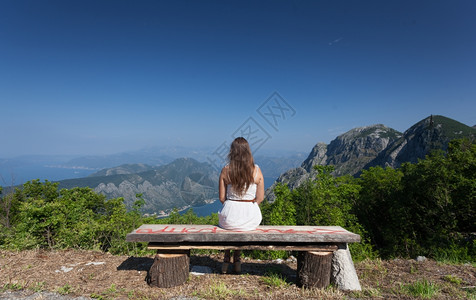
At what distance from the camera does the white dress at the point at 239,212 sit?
4.22 metres

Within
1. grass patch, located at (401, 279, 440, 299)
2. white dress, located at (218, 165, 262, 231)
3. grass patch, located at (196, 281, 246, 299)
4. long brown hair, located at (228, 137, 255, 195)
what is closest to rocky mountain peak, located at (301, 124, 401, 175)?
grass patch, located at (401, 279, 440, 299)

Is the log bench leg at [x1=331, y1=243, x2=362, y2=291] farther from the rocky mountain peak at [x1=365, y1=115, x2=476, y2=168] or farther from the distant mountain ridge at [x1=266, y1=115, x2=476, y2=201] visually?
the rocky mountain peak at [x1=365, y1=115, x2=476, y2=168]

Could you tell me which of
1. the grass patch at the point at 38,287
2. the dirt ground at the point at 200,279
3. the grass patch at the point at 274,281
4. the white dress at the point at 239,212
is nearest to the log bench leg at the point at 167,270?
the dirt ground at the point at 200,279

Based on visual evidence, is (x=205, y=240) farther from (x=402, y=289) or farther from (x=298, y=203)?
(x=298, y=203)

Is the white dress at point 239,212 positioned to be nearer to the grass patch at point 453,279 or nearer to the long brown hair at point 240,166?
the long brown hair at point 240,166

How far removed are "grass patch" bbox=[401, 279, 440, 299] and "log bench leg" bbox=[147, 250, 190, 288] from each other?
398cm

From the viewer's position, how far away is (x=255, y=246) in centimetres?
405

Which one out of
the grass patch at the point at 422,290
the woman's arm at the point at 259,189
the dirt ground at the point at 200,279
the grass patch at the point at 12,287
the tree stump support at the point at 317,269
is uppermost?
the woman's arm at the point at 259,189

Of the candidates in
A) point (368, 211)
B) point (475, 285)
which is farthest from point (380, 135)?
point (475, 285)

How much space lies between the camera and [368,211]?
17672mm

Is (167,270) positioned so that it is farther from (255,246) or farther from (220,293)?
(255,246)

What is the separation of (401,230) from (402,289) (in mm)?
11999

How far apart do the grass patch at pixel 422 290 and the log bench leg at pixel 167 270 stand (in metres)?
3.98

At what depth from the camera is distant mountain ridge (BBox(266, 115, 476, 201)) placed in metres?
92.5
